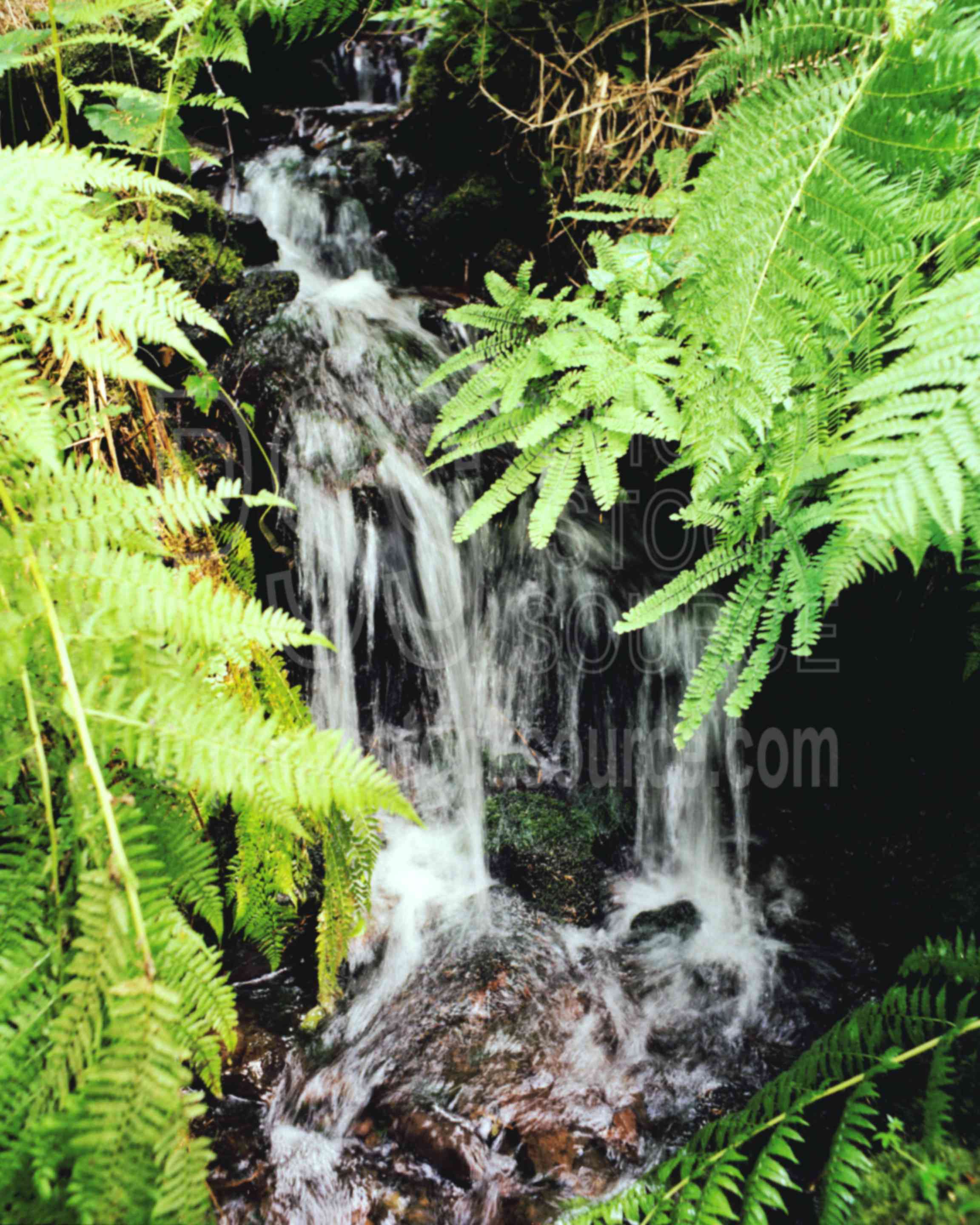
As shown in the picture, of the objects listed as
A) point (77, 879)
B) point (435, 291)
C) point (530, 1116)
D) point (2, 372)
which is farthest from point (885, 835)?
point (435, 291)

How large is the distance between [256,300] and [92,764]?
3.83m

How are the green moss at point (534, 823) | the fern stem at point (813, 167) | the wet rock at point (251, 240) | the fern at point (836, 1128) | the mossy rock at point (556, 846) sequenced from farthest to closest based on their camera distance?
the wet rock at point (251, 240)
the green moss at point (534, 823)
the mossy rock at point (556, 846)
the fern stem at point (813, 167)
the fern at point (836, 1128)

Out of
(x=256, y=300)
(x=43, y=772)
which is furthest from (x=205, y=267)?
(x=43, y=772)

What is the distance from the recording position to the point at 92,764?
1105 millimetres

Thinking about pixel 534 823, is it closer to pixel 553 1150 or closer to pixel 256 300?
pixel 553 1150

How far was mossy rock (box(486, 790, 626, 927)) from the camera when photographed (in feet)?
11.4

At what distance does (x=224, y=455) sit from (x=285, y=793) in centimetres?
266

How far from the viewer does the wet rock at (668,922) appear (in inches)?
131

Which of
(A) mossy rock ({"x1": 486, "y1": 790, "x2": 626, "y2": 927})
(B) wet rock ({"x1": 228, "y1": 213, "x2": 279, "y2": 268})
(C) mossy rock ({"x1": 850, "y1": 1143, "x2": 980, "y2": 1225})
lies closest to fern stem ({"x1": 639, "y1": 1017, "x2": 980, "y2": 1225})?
(C) mossy rock ({"x1": 850, "y1": 1143, "x2": 980, "y2": 1225})

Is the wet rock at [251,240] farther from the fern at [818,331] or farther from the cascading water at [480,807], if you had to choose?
the fern at [818,331]

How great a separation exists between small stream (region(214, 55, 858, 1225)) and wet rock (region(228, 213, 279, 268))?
0.51 meters

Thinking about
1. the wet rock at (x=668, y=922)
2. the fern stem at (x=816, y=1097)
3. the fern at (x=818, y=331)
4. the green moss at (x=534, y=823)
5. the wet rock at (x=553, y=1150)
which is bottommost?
the wet rock at (x=553, y=1150)

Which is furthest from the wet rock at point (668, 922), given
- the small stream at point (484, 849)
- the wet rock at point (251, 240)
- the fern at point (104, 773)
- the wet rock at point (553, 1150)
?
the wet rock at point (251, 240)

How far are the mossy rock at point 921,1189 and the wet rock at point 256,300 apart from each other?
14.4 feet
